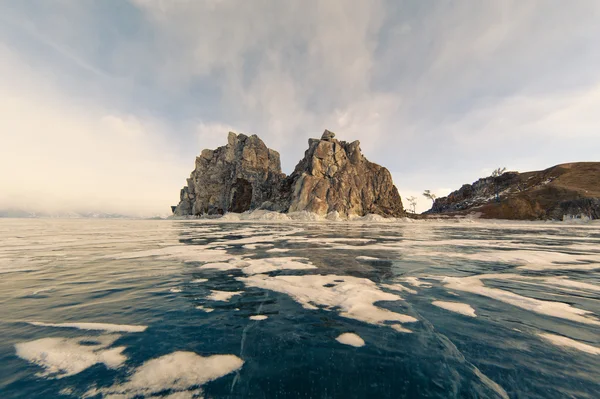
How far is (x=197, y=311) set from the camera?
6.34 metres

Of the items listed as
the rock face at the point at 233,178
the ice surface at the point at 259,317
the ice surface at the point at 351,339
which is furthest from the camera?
the rock face at the point at 233,178

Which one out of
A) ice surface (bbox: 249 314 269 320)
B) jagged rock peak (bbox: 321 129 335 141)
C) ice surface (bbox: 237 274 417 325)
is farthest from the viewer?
jagged rock peak (bbox: 321 129 335 141)

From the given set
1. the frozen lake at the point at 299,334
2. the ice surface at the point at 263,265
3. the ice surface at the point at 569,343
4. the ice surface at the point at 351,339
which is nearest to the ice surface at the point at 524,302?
the frozen lake at the point at 299,334

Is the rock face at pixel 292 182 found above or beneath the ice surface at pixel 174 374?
above

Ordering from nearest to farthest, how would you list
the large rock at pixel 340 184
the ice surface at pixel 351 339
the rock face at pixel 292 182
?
the ice surface at pixel 351 339 < the large rock at pixel 340 184 < the rock face at pixel 292 182

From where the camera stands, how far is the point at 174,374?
383 cm

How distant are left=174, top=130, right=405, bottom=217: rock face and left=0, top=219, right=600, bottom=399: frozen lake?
82562 mm

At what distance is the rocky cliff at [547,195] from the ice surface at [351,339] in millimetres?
113415

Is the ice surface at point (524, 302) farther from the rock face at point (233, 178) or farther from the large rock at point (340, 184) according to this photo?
the rock face at point (233, 178)

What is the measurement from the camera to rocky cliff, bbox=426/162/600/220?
80.4m

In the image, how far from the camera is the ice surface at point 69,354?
13.2 ft

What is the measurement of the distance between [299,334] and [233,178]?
119m

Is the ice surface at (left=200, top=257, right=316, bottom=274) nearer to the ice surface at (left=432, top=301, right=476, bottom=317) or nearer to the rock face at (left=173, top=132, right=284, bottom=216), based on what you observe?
the ice surface at (left=432, top=301, right=476, bottom=317)

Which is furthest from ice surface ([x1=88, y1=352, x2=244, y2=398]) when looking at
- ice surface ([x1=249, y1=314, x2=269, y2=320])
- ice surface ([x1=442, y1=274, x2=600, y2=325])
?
ice surface ([x1=442, y1=274, x2=600, y2=325])
